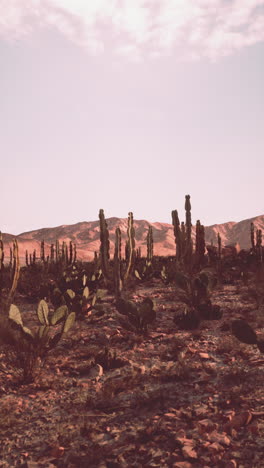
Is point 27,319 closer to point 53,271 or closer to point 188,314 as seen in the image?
point 188,314

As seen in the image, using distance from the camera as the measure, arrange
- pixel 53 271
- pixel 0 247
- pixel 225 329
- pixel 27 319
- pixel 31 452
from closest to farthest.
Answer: pixel 31 452, pixel 225 329, pixel 27 319, pixel 0 247, pixel 53 271

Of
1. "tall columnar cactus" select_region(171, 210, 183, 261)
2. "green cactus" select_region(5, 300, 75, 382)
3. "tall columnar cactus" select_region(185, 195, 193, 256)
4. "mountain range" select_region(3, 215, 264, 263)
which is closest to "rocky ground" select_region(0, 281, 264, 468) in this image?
"green cactus" select_region(5, 300, 75, 382)

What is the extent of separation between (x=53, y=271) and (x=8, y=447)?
1615cm

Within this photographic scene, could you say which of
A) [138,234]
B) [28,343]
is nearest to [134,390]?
[28,343]

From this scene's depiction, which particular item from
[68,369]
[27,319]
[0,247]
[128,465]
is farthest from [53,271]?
[128,465]

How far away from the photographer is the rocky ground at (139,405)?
3.44m

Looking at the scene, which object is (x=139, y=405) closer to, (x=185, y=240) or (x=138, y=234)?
(x=185, y=240)

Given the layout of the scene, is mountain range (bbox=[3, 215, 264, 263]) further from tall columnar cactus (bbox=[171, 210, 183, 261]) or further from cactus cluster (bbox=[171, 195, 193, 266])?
cactus cluster (bbox=[171, 195, 193, 266])

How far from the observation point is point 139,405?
437 centimetres

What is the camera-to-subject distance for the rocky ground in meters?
3.44

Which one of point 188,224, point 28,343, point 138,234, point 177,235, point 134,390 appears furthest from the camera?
point 138,234

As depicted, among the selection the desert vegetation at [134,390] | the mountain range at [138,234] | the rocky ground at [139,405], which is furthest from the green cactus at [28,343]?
the mountain range at [138,234]

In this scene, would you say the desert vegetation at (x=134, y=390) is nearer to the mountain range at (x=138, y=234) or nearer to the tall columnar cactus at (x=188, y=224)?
the tall columnar cactus at (x=188, y=224)

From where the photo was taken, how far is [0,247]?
11.6m
